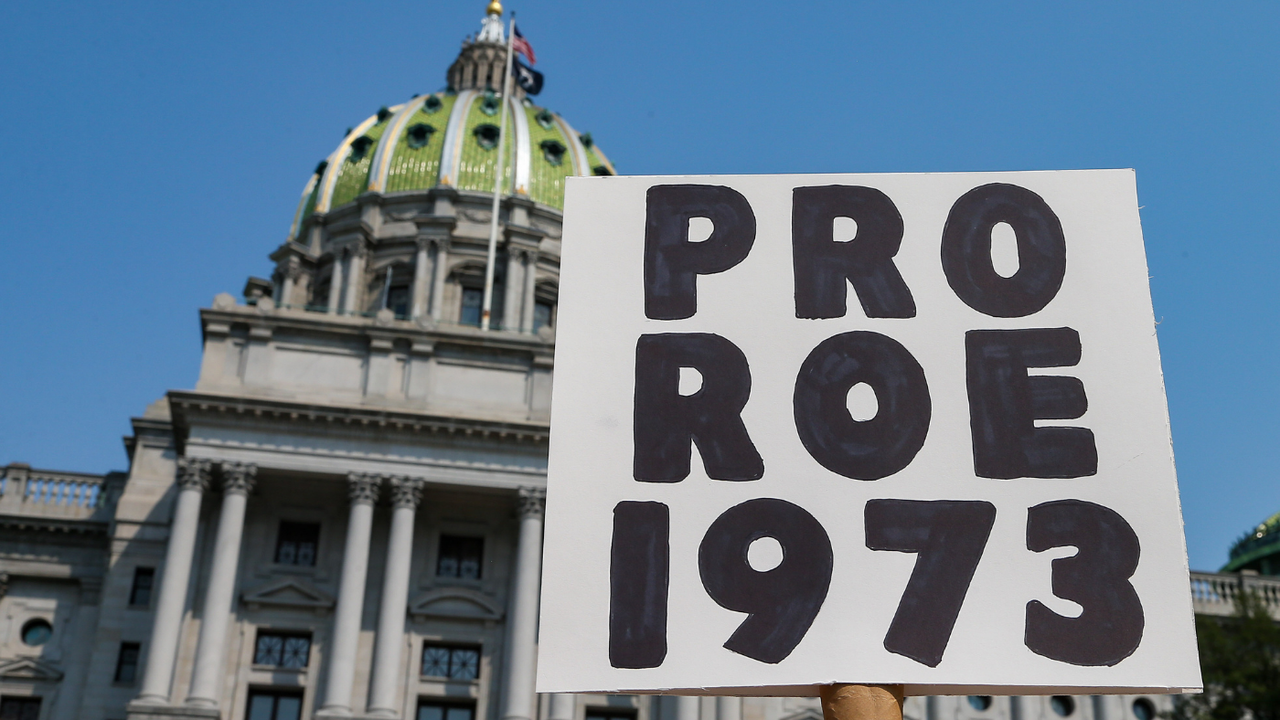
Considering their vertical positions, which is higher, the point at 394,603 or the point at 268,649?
the point at 394,603

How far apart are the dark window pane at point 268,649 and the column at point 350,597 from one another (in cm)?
225

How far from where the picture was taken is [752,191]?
8375 mm

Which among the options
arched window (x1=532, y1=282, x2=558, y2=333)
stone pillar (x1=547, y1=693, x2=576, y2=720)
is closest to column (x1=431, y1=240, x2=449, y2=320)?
arched window (x1=532, y1=282, x2=558, y2=333)

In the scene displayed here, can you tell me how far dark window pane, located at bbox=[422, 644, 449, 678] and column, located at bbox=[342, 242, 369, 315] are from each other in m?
28.3

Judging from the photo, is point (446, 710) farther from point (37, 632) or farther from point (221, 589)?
point (37, 632)

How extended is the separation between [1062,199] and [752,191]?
186cm

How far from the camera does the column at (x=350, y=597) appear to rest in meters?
40.0

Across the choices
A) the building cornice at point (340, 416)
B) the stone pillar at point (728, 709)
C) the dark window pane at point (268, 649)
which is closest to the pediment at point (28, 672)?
the dark window pane at point (268, 649)

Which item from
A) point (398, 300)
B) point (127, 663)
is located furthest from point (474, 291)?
point (127, 663)

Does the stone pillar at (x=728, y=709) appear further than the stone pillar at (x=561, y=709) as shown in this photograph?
Yes

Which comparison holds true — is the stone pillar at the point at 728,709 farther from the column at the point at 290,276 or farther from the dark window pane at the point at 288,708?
the column at the point at 290,276

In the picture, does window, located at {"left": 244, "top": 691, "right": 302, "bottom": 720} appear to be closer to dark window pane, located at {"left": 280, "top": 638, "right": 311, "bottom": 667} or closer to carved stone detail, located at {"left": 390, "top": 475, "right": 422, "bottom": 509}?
dark window pane, located at {"left": 280, "top": 638, "right": 311, "bottom": 667}

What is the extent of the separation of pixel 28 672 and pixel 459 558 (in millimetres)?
15424

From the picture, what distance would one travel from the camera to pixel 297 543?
44469 millimetres
